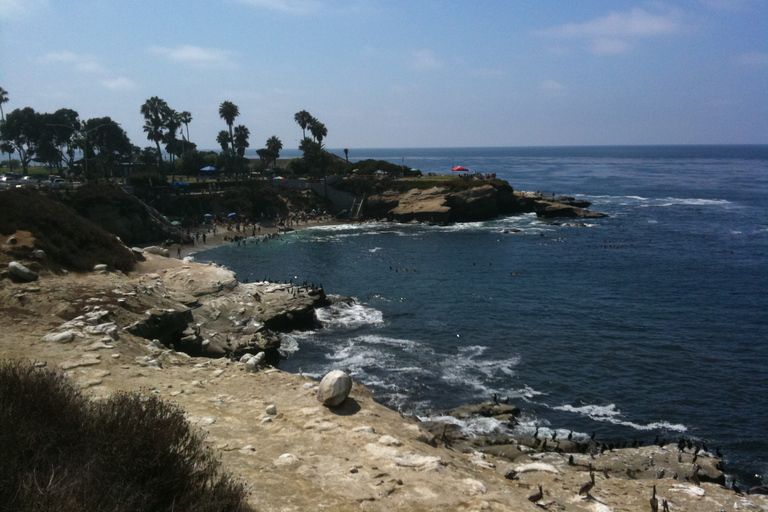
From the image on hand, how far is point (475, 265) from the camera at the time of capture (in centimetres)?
6081

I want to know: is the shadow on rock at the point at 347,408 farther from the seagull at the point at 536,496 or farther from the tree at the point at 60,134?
the tree at the point at 60,134

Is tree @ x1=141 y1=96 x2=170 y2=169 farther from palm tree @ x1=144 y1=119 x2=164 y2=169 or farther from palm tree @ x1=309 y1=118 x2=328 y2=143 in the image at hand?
palm tree @ x1=309 y1=118 x2=328 y2=143

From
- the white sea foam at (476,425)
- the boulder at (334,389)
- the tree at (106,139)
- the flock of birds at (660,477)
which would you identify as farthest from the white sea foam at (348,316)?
the tree at (106,139)

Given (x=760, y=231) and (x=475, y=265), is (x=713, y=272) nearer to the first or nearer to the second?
(x=475, y=265)

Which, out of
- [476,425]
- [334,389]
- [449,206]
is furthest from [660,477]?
[449,206]

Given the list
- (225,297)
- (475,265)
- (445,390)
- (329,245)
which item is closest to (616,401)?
(445,390)

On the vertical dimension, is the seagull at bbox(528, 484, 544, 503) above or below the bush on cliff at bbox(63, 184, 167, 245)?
below

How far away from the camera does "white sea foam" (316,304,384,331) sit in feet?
132

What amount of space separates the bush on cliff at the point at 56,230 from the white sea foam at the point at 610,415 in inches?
1021

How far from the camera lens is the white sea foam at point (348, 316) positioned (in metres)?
40.1

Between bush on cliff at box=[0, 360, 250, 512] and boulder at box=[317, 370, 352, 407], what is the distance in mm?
5999

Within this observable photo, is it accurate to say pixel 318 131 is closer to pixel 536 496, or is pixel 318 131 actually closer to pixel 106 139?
pixel 106 139

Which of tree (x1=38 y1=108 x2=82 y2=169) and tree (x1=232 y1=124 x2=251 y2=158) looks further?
tree (x1=232 y1=124 x2=251 y2=158)

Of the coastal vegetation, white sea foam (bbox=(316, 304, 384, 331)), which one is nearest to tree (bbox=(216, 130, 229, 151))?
the coastal vegetation
